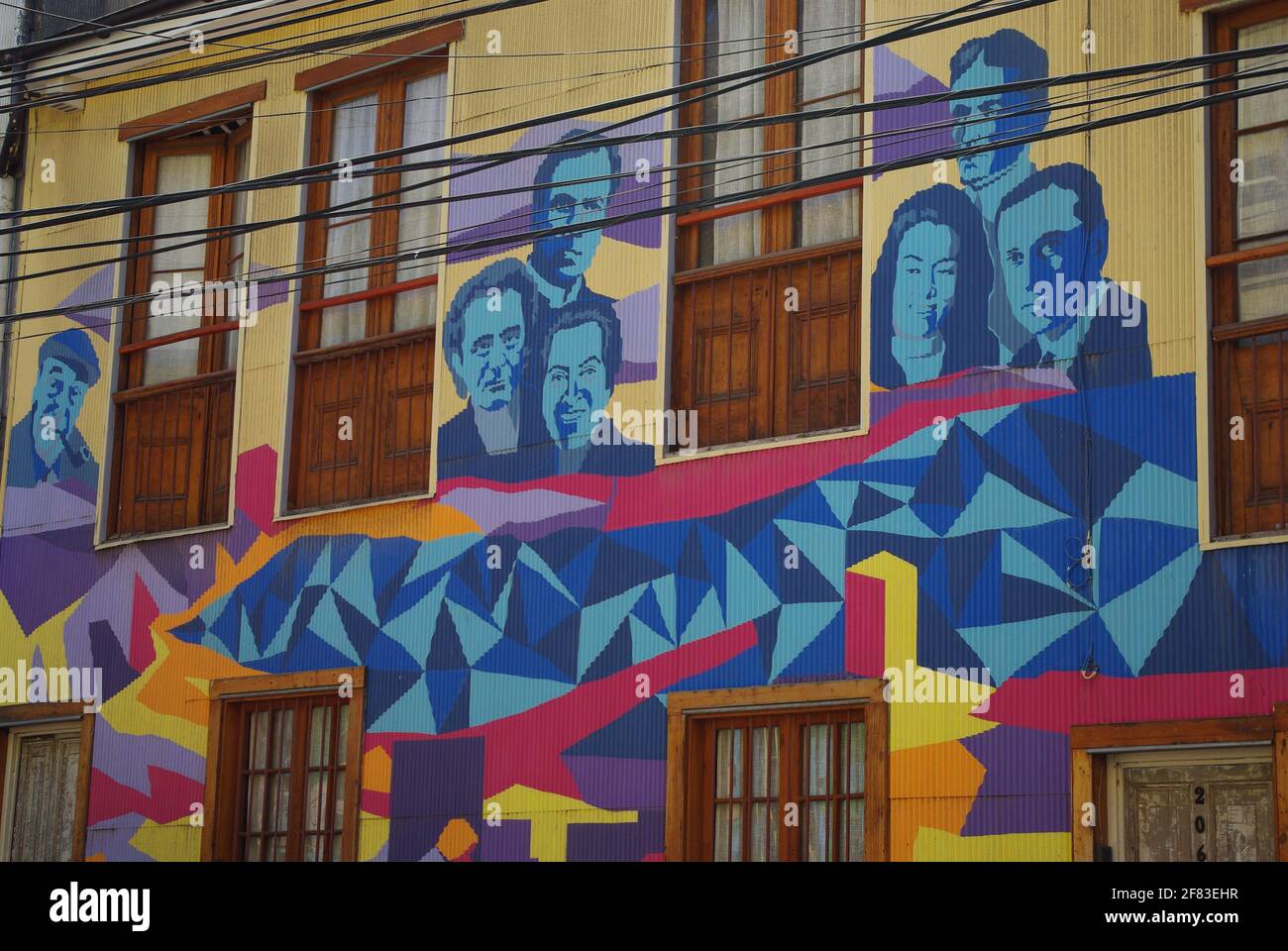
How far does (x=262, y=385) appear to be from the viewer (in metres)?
17.0

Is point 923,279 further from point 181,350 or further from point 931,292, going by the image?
point 181,350

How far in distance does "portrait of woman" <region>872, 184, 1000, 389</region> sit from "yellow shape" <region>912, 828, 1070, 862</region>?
9.50 feet

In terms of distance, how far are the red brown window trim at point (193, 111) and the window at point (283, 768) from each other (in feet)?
16.2

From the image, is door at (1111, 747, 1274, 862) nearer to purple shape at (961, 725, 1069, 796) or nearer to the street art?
purple shape at (961, 725, 1069, 796)

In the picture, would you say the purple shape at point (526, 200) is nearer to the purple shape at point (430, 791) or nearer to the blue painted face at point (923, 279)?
the blue painted face at point (923, 279)

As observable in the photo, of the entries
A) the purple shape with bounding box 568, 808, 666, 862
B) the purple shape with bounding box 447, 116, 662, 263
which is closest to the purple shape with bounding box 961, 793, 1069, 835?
the purple shape with bounding box 568, 808, 666, 862

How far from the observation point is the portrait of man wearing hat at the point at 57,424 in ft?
59.4

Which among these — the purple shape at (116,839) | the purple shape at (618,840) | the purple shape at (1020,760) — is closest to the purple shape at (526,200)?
the purple shape at (618,840)

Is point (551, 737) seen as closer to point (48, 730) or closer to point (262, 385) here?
point (262, 385)

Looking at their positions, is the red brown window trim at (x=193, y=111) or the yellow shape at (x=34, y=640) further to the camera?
the yellow shape at (x=34, y=640)

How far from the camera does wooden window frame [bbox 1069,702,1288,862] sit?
37.4ft

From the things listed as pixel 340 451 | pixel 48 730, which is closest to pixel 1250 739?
pixel 340 451

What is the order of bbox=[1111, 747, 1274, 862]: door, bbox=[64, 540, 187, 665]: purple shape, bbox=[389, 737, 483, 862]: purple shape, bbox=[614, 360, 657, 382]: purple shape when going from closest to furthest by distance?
1. bbox=[1111, 747, 1274, 862]: door
2. bbox=[614, 360, 657, 382]: purple shape
3. bbox=[389, 737, 483, 862]: purple shape
4. bbox=[64, 540, 187, 665]: purple shape

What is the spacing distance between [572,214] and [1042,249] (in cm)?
383
